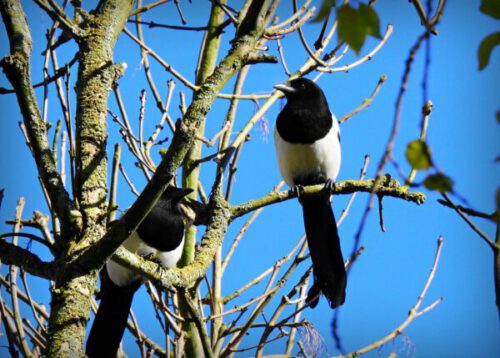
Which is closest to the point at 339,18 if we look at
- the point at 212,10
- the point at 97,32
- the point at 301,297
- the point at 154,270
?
the point at 154,270

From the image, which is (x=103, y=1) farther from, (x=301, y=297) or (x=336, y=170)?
(x=336, y=170)

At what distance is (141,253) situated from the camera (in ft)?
10.8

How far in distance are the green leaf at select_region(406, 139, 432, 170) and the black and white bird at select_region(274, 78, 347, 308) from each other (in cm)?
260

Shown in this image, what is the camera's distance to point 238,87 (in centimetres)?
327

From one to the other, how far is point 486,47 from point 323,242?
8.87ft

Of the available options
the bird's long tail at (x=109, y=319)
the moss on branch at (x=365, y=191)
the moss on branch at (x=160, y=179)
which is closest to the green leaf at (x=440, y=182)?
the moss on branch at (x=160, y=179)

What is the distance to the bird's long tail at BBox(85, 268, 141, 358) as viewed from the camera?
285 cm

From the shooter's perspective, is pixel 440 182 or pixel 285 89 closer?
pixel 440 182

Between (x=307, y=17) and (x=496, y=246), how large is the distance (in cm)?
186

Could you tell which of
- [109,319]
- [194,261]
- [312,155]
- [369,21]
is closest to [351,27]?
[369,21]

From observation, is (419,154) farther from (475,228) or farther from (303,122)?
(303,122)

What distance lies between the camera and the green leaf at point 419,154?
0.94 metres

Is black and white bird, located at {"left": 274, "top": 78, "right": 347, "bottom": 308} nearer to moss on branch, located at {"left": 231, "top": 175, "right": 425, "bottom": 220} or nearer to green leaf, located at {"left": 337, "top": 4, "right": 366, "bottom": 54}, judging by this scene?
moss on branch, located at {"left": 231, "top": 175, "right": 425, "bottom": 220}

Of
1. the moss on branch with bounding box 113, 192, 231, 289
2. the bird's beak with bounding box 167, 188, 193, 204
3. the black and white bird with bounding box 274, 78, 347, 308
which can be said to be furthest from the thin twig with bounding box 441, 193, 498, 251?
the black and white bird with bounding box 274, 78, 347, 308
